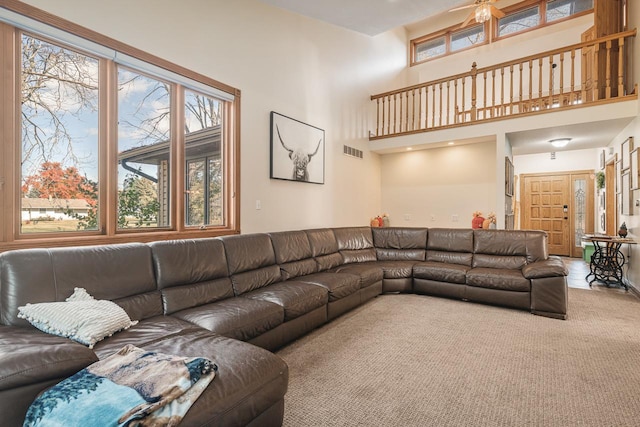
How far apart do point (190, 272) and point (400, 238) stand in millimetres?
3325

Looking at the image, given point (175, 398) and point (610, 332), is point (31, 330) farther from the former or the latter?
point (610, 332)

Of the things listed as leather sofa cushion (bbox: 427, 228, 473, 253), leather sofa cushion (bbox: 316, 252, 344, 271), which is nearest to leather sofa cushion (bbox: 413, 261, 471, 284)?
leather sofa cushion (bbox: 427, 228, 473, 253)

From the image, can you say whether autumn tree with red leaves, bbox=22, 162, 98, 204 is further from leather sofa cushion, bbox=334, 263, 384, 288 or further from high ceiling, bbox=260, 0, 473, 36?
high ceiling, bbox=260, 0, 473, 36

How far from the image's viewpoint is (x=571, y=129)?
476 centimetres

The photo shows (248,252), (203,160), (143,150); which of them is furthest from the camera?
(203,160)

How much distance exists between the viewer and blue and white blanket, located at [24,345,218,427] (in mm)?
1080

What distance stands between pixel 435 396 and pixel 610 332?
221 cm

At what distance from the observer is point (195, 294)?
251 cm

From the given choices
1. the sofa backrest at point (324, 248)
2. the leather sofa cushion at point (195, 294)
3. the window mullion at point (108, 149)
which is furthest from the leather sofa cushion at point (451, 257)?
the window mullion at point (108, 149)

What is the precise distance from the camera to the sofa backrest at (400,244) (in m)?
4.82

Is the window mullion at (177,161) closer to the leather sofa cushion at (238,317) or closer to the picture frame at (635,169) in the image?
the leather sofa cushion at (238,317)

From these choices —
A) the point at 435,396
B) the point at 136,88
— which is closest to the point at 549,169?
the point at 435,396

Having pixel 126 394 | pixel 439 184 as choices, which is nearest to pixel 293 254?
pixel 126 394

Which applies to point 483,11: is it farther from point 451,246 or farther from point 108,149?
point 108,149
